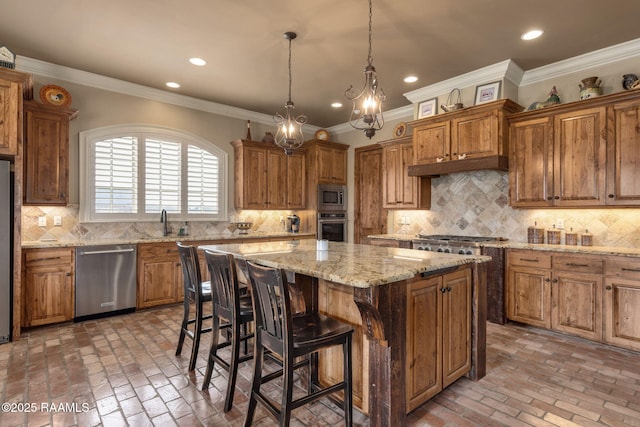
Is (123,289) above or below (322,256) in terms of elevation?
below

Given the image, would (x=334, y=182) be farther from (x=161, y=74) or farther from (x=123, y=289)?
(x=123, y=289)

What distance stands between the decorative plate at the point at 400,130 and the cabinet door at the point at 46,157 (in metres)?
4.61

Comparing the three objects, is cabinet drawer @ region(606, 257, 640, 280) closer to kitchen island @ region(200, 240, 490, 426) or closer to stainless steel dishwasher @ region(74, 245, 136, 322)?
kitchen island @ region(200, 240, 490, 426)

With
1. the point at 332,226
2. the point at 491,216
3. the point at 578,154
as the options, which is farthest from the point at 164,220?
the point at 578,154

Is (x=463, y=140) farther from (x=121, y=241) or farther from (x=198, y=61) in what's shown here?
(x=121, y=241)

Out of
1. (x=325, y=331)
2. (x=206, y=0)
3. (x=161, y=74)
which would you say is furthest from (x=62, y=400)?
(x=161, y=74)

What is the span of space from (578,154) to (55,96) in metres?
5.95

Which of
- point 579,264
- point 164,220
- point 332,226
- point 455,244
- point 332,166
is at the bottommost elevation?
point 579,264

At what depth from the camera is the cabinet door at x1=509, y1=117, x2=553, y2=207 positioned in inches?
147

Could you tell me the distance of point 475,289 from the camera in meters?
2.49

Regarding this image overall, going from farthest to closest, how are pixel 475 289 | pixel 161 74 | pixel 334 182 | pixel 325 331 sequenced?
1. pixel 334 182
2. pixel 161 74
3. pixel 475 289
4. pixel 325 331

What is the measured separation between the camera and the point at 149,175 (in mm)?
4863

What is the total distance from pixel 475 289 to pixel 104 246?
13.2ft

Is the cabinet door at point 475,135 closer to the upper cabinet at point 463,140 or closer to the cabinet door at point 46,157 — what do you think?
the upper cabinet at point 463,140
